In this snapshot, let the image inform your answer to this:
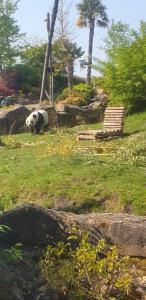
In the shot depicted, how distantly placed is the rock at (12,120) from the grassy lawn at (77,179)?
8.64m

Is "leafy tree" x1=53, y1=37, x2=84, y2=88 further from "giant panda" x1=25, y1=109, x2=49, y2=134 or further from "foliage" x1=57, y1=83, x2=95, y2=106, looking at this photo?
"giant panda" x1=25, y1=109, x2=49, y2=134

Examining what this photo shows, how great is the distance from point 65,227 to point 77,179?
375 centimetres

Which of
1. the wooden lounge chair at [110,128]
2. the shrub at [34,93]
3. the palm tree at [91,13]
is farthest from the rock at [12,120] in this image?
the palm tree at [91,13]

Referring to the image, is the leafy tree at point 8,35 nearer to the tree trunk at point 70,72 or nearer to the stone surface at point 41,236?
the tree trunk at point 70,72

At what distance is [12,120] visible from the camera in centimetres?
2220

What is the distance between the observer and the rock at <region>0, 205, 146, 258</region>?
5.52 metres

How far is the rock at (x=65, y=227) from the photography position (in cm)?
552

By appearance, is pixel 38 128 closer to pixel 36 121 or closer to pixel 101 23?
pixel 36 121

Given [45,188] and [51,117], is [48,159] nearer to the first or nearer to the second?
[45,188]

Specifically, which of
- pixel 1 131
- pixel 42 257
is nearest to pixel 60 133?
pixel 1 131

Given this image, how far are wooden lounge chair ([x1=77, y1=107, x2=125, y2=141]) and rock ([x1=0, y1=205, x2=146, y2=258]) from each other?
990 cm

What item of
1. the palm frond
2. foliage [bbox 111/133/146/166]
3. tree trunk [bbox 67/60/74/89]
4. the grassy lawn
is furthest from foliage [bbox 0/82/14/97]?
foliage [bbox 111/133/146/166]

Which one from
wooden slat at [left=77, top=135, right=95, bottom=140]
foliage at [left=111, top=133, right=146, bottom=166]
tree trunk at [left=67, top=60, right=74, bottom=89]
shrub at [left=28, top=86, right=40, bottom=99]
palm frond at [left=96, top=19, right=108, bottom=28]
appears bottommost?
wooden slat at [left=77, top=135, right=95, bottom=140]

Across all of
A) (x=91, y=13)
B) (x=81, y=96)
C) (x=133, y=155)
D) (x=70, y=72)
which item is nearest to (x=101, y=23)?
→ (x=91, y=13)
